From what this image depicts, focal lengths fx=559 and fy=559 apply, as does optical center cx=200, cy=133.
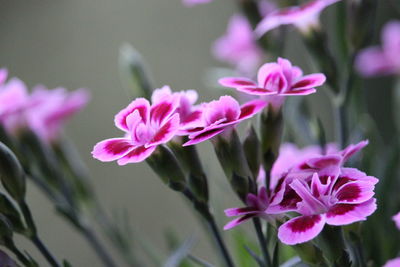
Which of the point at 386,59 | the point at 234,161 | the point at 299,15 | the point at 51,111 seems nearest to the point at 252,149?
the point at 234,161

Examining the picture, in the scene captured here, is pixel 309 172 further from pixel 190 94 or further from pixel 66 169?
→ pixel 66 169

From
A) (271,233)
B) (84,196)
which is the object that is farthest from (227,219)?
(271,233)

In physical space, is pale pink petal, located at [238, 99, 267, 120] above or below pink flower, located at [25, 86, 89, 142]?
below

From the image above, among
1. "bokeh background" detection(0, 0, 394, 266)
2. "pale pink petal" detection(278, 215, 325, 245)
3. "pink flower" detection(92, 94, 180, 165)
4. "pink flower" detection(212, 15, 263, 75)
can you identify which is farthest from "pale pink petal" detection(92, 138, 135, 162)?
"bokeh background" detection(0, 0, 394, 266)

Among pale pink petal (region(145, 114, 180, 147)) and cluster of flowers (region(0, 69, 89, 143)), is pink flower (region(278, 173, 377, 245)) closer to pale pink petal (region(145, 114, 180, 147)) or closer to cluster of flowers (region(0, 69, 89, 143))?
pale pink petal (region(145, 114, 180, 147))

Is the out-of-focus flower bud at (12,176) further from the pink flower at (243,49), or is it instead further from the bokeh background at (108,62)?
the bokeh background at (108,62)

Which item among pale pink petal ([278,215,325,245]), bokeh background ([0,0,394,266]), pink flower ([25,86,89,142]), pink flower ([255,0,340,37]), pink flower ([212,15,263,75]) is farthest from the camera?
bokeh background ([0,0,394,266])

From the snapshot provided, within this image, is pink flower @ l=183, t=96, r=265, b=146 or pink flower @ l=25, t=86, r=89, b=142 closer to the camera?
pink flower @ l=183, t=96, r=265, b=146

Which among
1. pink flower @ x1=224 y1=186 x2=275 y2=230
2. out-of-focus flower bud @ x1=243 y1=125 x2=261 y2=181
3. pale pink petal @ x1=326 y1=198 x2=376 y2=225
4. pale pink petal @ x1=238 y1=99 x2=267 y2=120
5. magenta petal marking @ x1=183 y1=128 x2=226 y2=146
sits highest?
magenta petal marking @ x1=183 y1=128 x2=226 y2=146
